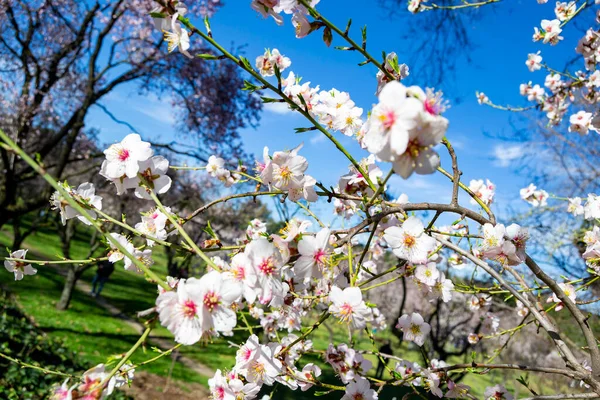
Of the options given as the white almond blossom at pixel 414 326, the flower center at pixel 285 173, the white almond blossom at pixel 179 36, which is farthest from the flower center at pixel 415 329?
the white almond blossom at pixel 179 36

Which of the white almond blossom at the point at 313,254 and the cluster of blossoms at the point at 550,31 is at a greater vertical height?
the cluster of blossoms at the point at 550,31

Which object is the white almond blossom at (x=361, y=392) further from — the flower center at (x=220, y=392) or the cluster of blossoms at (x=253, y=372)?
the flower center at (x=220, y=392)

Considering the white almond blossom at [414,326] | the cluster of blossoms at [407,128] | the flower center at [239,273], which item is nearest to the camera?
the cluster of blossoms at [407,128]

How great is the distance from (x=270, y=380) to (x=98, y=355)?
8128mm

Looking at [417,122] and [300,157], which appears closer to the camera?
[417,122]

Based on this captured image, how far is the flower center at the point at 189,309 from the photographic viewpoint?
0.88 metres

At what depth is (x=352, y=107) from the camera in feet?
5.42

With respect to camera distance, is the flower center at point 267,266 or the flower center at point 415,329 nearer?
the flower center at point 267,266

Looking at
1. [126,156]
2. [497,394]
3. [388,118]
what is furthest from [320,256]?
[497,394]

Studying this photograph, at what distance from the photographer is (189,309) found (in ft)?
2.92

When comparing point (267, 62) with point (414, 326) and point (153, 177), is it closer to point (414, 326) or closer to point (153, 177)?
point (153, 177)

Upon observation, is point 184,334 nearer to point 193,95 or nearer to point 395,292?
point 193,95

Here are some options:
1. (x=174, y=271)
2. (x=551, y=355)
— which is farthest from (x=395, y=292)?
(x=174, y=271)

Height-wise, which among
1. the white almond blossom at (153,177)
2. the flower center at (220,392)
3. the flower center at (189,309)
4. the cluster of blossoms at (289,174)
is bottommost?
the flower center at (220,392)
